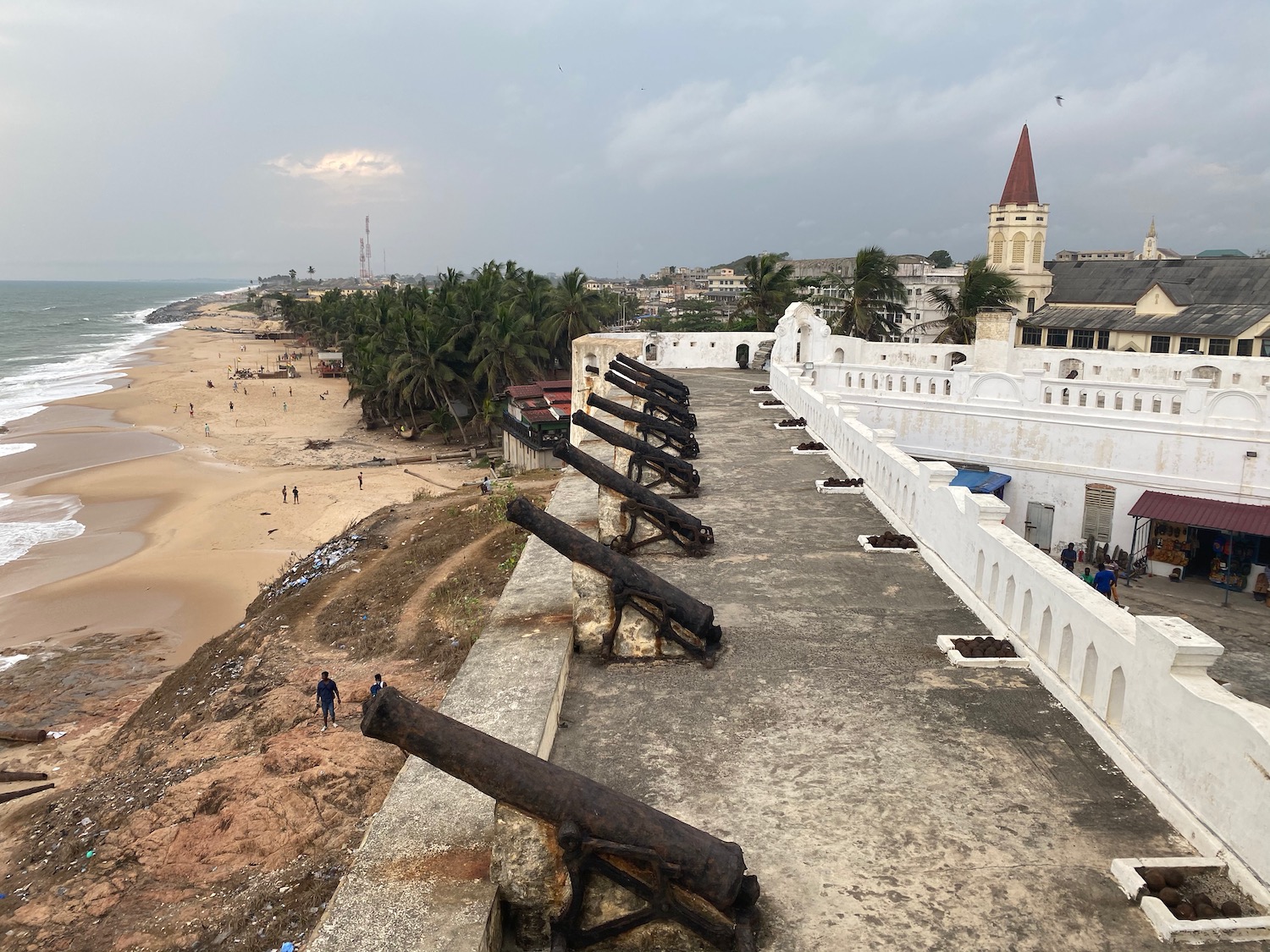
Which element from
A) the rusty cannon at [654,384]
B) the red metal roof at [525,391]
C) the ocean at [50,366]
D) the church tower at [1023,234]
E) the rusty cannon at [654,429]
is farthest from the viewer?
the church tower at [1023,234]

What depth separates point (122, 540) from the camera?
2750 centimetres

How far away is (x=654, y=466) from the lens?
10859 mm

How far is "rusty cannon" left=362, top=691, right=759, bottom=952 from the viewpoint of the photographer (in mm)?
3607

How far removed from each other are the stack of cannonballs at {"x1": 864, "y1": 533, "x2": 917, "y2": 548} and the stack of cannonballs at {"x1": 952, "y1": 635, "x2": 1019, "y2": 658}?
2323mm

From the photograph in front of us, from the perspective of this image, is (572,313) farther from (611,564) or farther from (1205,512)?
(611,564)

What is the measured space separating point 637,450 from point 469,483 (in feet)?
79.4

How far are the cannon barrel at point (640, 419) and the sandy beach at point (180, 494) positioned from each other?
13.0 m

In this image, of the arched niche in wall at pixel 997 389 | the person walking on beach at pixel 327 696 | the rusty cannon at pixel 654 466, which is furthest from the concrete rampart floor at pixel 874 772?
the arched niche in wall at pixel 997 389

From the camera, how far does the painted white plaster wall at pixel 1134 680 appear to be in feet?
13.1

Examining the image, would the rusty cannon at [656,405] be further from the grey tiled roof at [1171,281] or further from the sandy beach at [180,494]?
the grey tiled roof at [1171,281]

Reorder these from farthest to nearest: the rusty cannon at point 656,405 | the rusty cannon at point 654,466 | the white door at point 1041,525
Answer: the white door at point 1041,525
the rusty cannon at point 656,405
the rusty cannon at point 654,466

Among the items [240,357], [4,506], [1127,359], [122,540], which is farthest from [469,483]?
[240,357]

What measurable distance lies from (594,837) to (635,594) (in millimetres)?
2798

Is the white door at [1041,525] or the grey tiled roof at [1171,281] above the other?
the grey tiled roof at [1171,281]
